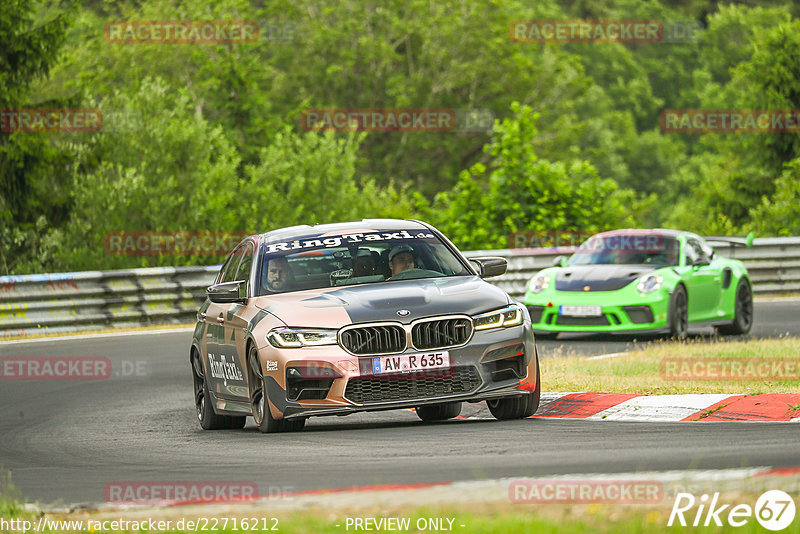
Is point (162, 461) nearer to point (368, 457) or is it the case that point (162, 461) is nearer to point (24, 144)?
point (368, 457)

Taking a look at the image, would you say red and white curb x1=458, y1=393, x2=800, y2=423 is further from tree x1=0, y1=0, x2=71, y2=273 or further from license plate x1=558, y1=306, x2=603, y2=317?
tree x1=0, y1=0, x2=71, y2=273

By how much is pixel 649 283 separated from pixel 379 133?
5055 cm

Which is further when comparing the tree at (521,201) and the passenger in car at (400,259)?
the tree at (521,201)

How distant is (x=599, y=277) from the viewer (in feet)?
Answer: 55.5

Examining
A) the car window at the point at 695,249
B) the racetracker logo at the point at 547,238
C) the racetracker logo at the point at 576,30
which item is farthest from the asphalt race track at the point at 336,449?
the racetracker logo at the point at 576,30

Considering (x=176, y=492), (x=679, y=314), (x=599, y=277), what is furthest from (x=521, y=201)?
(x=176, y=492)

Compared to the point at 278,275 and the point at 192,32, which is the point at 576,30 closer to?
the point at 192,32

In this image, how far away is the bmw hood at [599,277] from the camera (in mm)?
16734

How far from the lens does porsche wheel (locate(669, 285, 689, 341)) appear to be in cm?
1653

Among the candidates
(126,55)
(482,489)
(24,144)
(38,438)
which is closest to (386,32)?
(126,55)

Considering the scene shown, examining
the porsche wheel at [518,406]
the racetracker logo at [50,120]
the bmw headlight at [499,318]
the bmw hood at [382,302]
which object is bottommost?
the porsche wheel at [518,406]

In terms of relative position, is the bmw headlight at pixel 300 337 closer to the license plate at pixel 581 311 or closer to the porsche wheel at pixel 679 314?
the license plate at pixel 581 311

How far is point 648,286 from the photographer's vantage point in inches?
653

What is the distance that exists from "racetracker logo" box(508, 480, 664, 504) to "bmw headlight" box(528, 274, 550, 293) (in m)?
11.1
